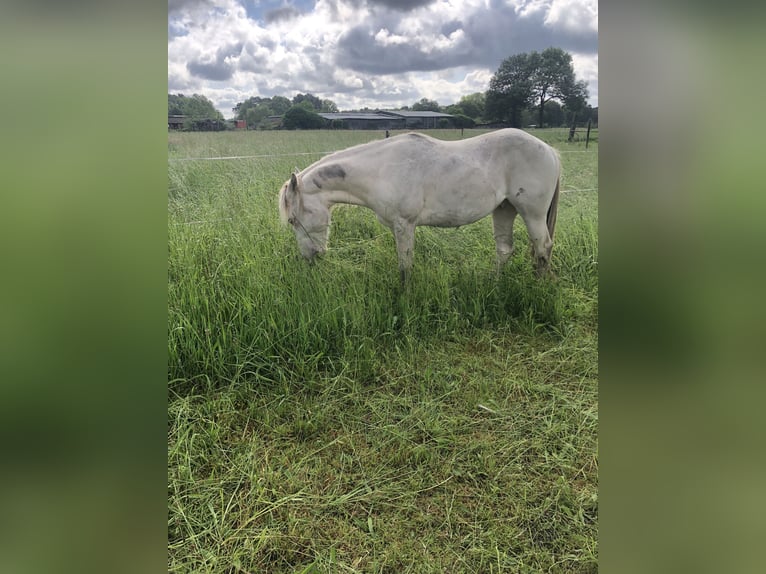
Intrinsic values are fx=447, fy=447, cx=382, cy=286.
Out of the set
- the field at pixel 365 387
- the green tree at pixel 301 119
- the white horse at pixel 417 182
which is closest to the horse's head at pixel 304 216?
the white horse at pixel 417 182

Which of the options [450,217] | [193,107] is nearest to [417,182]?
[450,217]

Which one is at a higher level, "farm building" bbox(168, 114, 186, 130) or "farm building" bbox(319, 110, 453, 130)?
"farm building" bbox(319, 110, 453, 130)

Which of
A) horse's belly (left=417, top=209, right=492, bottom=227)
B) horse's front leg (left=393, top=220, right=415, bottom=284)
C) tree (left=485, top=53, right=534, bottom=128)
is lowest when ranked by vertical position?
horse's front leg (left=393, top=220, right=415, bottom=284)

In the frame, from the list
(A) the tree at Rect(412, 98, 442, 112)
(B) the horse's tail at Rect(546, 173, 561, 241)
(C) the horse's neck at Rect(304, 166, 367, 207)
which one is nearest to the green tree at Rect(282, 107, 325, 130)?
(C) the horse's neck at Rect(304, 166, 367, 207)

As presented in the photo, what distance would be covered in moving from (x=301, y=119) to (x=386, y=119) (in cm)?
59

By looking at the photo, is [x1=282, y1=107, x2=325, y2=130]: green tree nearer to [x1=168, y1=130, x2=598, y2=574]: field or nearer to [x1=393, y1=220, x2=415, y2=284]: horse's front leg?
[x1=168, y1=130, x2=598, y2=574]: field

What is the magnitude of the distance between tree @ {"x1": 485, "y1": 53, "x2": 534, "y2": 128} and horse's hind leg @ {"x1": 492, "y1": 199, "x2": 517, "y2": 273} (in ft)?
2.17

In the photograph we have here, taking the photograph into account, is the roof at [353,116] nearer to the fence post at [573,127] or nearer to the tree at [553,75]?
the tree at [553,75]

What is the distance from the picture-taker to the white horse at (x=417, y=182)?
2945 millimetres

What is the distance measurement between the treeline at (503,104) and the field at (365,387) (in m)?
0.15

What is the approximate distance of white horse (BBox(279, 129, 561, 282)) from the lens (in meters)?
2.95

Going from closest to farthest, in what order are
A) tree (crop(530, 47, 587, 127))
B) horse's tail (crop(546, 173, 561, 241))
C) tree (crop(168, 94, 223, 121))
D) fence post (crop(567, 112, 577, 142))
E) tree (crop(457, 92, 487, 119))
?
1. fence post (crop(567, 112, 577, 142))
2. tree (crop(530, 47, 587, 127))
3. tree (crop(168, 94, 223, 121))
4. tree (crop(457, 92, 487, 119))
5. horse's tail (crop(546, 173, 561, 241))

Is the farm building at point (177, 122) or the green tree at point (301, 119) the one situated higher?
the green tree at point (301, 119)
